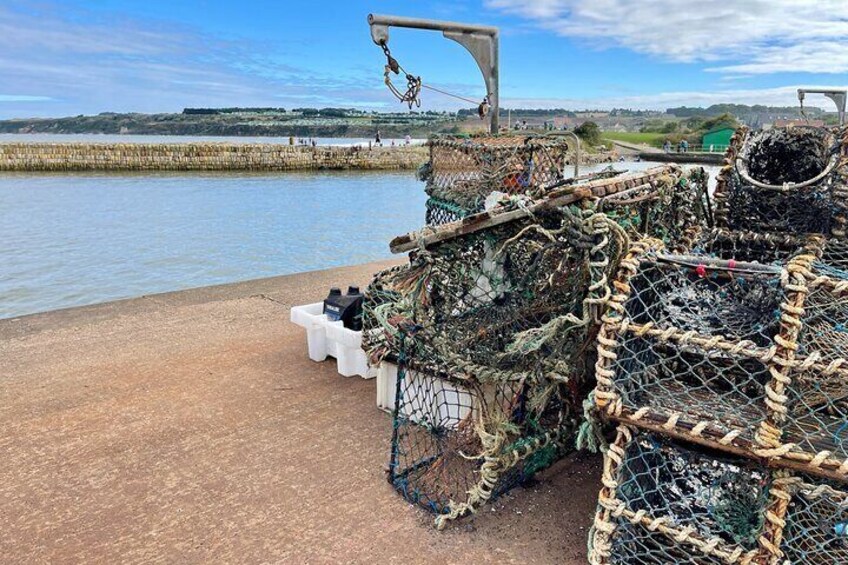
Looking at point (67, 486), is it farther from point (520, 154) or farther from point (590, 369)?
point (520, 154)

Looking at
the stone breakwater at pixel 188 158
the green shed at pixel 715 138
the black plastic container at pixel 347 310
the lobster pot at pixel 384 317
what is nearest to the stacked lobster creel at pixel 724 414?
the lobster pot at pixel 384 317

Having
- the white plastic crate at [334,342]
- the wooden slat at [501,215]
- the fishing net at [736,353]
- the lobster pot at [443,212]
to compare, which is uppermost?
the wooden slat at [501,215]

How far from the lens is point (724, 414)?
6.72 ft

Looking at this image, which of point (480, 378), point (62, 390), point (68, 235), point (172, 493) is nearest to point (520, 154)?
point (480, 378)

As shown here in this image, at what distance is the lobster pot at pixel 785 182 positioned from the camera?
124 inches

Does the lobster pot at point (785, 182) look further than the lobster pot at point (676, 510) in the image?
Yes

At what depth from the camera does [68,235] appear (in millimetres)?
16188

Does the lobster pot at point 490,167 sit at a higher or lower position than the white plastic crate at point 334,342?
higher

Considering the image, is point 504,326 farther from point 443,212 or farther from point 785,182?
point 785,182

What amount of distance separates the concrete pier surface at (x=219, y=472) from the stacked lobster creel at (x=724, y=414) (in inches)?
17.1

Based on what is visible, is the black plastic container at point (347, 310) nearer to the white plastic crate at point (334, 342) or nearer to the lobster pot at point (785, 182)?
the white plastic crate at point (334, 342)

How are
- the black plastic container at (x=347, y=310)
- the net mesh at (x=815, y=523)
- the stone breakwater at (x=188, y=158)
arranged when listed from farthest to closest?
1. the stone breakwater at (x=188, y=158)
2. the black plastic container at (x=347, y=310)
3. the net mesh at (x=815, y=523)

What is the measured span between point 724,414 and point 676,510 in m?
0.50

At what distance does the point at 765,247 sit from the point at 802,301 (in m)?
1.44
